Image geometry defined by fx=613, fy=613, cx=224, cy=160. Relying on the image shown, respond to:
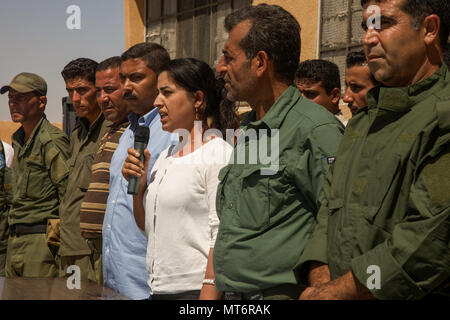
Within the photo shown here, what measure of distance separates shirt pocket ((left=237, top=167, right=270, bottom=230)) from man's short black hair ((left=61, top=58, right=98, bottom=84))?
3012mm

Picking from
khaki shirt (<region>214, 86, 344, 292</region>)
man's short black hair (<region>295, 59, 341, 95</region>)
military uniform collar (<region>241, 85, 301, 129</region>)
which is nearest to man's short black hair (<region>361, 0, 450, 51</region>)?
khaki shirt (<region>214, 86, 344, 292</region>)

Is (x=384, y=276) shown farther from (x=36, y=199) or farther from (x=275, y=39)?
(x=36, y=199)

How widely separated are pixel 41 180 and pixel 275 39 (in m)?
3.21

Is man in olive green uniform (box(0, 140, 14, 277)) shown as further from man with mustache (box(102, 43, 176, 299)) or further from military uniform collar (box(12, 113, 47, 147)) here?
man with mustache (box(102, 43, 176, 299))

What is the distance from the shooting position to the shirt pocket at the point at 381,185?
1.74 metres

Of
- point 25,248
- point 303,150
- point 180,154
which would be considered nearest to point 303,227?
point 303,150

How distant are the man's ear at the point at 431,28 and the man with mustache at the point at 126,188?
1845 millimetres

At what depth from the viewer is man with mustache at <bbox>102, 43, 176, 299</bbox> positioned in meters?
3.41

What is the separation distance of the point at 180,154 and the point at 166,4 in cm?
740

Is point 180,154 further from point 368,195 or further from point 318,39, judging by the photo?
point 318,39

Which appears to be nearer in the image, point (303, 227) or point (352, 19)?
point (303, 227)

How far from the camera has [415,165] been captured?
5.59ft

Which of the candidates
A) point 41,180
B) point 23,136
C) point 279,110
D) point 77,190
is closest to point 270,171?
point 279,110

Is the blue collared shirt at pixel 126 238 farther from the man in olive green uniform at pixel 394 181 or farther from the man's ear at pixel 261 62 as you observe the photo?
the man in olive green uniform at pixel 394 181
